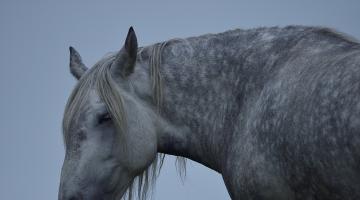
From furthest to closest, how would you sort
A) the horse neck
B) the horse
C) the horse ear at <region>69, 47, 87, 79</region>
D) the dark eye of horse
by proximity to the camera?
the horse ear at <region>69, 47, 87, 79</region>, the dark eye of horse, the horse neck, the horse

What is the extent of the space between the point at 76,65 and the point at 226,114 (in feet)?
5.63

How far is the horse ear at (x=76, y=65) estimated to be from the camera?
16.5ft

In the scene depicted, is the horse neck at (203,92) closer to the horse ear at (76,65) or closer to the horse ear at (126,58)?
the horse ear at (126,58)

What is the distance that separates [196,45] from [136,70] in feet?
1.84

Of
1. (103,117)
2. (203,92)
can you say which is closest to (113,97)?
(103,117)

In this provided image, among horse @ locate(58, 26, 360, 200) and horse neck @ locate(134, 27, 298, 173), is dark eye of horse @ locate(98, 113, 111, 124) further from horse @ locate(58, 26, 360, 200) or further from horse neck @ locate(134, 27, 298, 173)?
horse neck @ locate(134, 27, 298, 173)

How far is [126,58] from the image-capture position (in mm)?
4480

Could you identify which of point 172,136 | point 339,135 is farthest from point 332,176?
point 172,136

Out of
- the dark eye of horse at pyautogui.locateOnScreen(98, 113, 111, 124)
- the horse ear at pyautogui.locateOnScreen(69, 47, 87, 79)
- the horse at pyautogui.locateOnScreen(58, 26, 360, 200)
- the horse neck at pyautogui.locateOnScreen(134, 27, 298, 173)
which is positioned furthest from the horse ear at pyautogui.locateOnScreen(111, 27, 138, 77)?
the horse ear at pyautogui.locateOnScreen(69, 47, 87, 79)

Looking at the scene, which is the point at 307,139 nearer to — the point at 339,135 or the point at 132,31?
the point at 339,135

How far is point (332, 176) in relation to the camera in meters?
2.91

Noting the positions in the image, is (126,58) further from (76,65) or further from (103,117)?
(76,65)

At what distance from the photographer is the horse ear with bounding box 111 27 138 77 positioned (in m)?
4.33

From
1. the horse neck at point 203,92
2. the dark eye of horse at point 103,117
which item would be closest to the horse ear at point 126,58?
the horse neck at point 203,92
